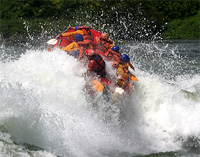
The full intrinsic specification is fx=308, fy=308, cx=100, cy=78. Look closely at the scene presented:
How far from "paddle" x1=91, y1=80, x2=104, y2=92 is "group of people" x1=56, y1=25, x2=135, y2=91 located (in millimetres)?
248

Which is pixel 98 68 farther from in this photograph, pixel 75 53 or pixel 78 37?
pixel 78 37

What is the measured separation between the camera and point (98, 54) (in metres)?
6.09

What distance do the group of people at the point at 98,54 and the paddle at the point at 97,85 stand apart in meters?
0.25

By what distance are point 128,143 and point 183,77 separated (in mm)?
5050

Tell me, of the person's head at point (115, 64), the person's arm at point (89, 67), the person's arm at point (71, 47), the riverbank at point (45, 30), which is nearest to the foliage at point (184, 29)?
the riverbank at point (45, 30)

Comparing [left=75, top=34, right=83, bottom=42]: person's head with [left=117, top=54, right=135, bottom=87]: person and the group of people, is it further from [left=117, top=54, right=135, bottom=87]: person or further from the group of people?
[left=117, top=54, right=135, bottom=87]: person

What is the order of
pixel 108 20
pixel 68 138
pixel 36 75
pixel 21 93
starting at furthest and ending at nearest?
pixel 108 20 → pixel 36 75 → pixel 21 93 → pixel 68 138

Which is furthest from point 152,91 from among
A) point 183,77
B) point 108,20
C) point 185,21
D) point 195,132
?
point 185,21

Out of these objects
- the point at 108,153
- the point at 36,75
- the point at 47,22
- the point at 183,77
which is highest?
the point at 36,75

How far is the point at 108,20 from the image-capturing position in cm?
2298

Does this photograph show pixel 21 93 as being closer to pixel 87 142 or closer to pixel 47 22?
pixel 87 142

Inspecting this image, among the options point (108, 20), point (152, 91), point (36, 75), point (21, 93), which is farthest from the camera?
point (108, 20)

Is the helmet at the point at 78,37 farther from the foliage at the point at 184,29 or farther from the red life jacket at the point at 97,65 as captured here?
the foliage at the point at 184,29

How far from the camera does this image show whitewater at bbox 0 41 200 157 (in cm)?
489
